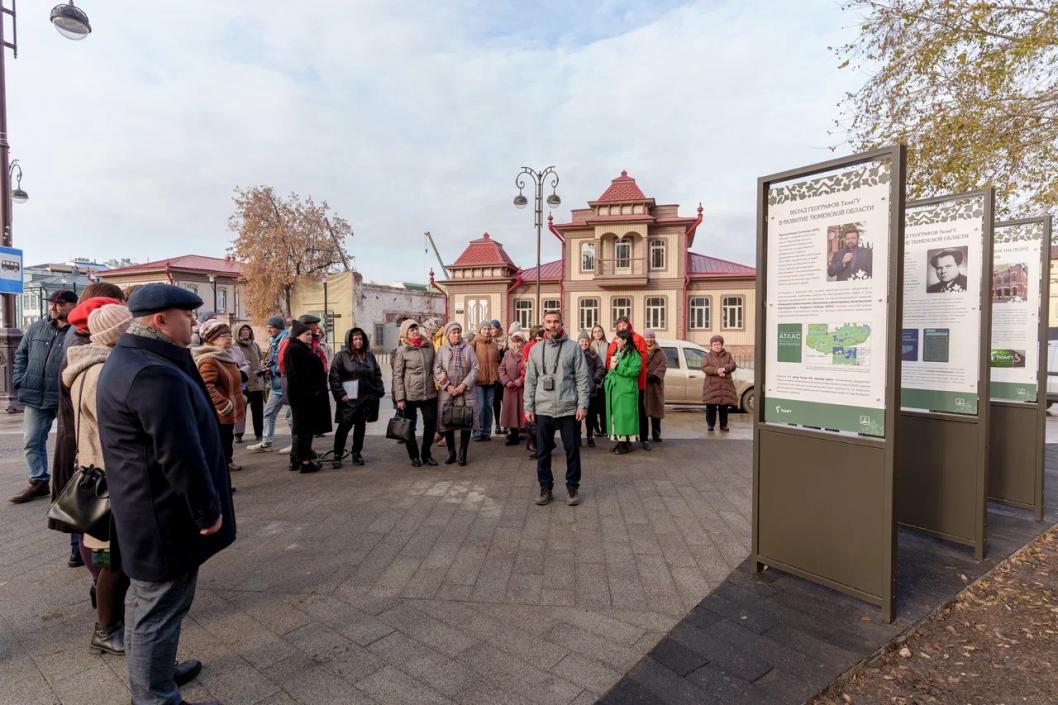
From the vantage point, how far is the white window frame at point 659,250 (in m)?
31.6

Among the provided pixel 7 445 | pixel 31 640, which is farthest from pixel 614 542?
pixel 7 445

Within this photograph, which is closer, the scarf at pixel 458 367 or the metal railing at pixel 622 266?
the scarf at pixel 458 367

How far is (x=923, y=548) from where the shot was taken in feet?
13.6

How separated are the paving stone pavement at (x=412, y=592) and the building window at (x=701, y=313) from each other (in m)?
26.5

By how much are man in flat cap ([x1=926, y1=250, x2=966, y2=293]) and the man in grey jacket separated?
289cm

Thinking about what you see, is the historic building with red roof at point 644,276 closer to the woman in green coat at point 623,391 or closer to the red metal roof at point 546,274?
the red metal roof at point 546,274

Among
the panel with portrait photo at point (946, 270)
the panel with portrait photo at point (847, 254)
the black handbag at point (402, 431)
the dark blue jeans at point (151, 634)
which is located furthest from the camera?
the black handbag at point (402, 431)

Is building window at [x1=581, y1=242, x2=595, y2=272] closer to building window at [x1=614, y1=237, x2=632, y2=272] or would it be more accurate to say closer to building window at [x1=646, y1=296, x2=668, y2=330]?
building window at [x1=614, y1=237, x2=632, y2=272]

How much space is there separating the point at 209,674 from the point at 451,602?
1.27m

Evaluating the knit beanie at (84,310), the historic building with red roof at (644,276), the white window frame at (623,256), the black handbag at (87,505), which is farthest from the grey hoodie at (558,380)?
the white window frame at (623,256)

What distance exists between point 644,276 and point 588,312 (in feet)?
12.6

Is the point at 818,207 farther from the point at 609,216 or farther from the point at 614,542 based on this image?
the point at 609,216

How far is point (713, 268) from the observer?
106ft

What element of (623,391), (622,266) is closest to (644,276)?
(622,266)
